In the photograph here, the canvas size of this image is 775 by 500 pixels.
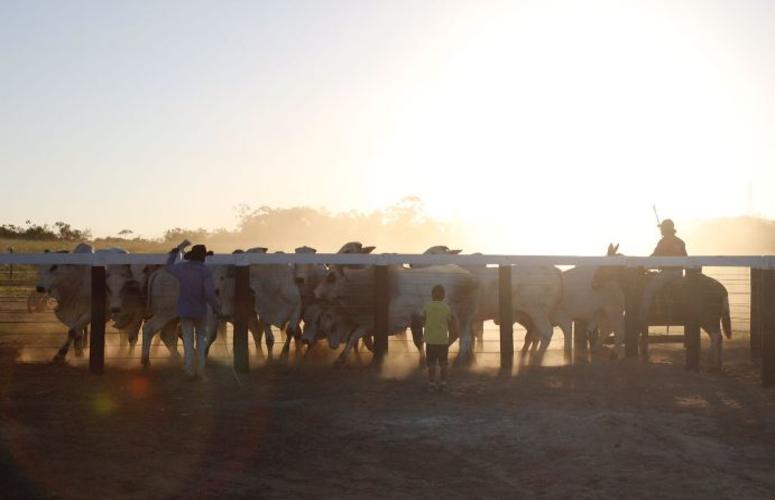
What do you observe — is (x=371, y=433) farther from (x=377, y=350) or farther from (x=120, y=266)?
(x=120, y=266)

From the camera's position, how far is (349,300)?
650 inches

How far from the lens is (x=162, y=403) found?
11.6 m

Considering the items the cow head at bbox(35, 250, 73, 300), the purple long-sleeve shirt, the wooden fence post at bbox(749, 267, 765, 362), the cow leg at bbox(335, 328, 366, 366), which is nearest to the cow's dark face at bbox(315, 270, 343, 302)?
the cow leg at bbox(335, 328, 366, 366)

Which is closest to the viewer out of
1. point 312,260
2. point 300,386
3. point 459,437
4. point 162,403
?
point 459,437

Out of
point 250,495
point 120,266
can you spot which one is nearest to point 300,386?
point 120,266

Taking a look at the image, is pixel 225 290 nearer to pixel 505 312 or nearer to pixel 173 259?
pixel 173 259

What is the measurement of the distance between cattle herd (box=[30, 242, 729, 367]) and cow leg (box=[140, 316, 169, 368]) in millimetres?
18

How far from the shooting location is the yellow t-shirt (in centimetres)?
1268

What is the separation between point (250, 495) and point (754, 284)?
40.8 ft

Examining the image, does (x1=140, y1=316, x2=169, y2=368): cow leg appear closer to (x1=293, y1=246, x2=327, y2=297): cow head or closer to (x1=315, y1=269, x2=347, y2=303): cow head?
(x1=293, y1=246, x2=327, y2=297): cow head

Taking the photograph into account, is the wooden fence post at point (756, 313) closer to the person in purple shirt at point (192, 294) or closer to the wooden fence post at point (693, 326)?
the wooden fence post at point (693, 326)

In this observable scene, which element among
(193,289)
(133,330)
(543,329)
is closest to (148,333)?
(133,330)

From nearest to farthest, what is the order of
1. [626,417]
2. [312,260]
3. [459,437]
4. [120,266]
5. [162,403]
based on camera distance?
[459,437], [626,417], [162,403], [312,260], [120,266]

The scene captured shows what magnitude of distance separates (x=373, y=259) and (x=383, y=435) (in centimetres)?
580
